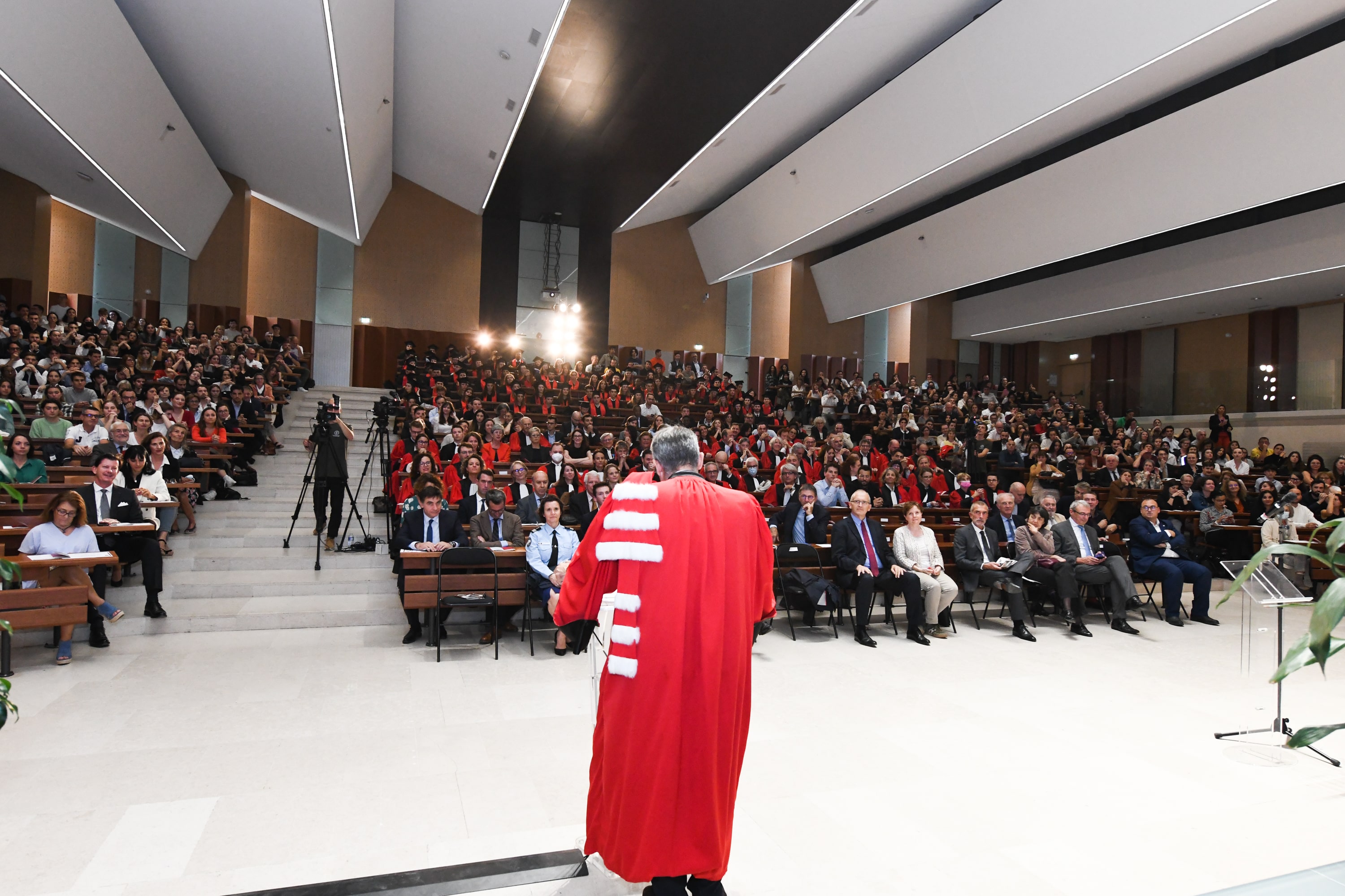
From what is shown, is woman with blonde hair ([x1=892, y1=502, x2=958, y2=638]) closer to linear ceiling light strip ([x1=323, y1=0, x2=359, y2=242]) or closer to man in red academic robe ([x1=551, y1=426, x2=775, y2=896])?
man in red academic robe ([x1=551, y1=426, x2=775, y2=896])

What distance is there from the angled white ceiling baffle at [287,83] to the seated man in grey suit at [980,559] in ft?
26.3

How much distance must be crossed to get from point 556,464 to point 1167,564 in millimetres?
6059

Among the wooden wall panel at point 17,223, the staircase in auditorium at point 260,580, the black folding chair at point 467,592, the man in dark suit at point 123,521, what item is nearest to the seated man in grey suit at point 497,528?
the black folding chair at point 467,592

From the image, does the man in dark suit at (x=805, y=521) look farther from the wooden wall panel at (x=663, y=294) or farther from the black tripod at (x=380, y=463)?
the wooden wall panel at (x=663, y=294)

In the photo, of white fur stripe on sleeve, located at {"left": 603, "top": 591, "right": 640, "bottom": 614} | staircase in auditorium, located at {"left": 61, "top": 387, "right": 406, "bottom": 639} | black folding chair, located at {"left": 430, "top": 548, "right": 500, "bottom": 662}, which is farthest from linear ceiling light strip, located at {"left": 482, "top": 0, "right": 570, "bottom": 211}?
white fur stripe on sleeve, located at {"left": 603, "top": 591, "right": 640, "bottom": 614}

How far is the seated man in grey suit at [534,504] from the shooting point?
7.06 m

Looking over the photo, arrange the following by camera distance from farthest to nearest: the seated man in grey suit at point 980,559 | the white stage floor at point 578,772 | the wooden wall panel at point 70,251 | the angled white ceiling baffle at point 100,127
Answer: the wooden wall panel at point 70,251 < the angled white ceiling baffle at point 100,127 < the seated man in grey suit at point 980,559 < the white stage floor at point 578,772

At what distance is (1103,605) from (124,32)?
12.3 metres

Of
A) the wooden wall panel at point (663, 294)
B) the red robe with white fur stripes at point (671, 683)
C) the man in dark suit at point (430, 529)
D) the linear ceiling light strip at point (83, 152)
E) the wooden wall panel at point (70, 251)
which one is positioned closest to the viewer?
the red robe with white fur stripes at point (671, 683)

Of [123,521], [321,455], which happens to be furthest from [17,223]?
[123,521]

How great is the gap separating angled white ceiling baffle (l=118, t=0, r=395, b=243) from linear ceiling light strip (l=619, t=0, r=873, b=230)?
493cm

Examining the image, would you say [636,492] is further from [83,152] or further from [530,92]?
[83,152]

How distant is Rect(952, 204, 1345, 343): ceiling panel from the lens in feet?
44.0

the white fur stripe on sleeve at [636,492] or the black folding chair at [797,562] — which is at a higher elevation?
the white fur stripe on sleeve at [636,492]
